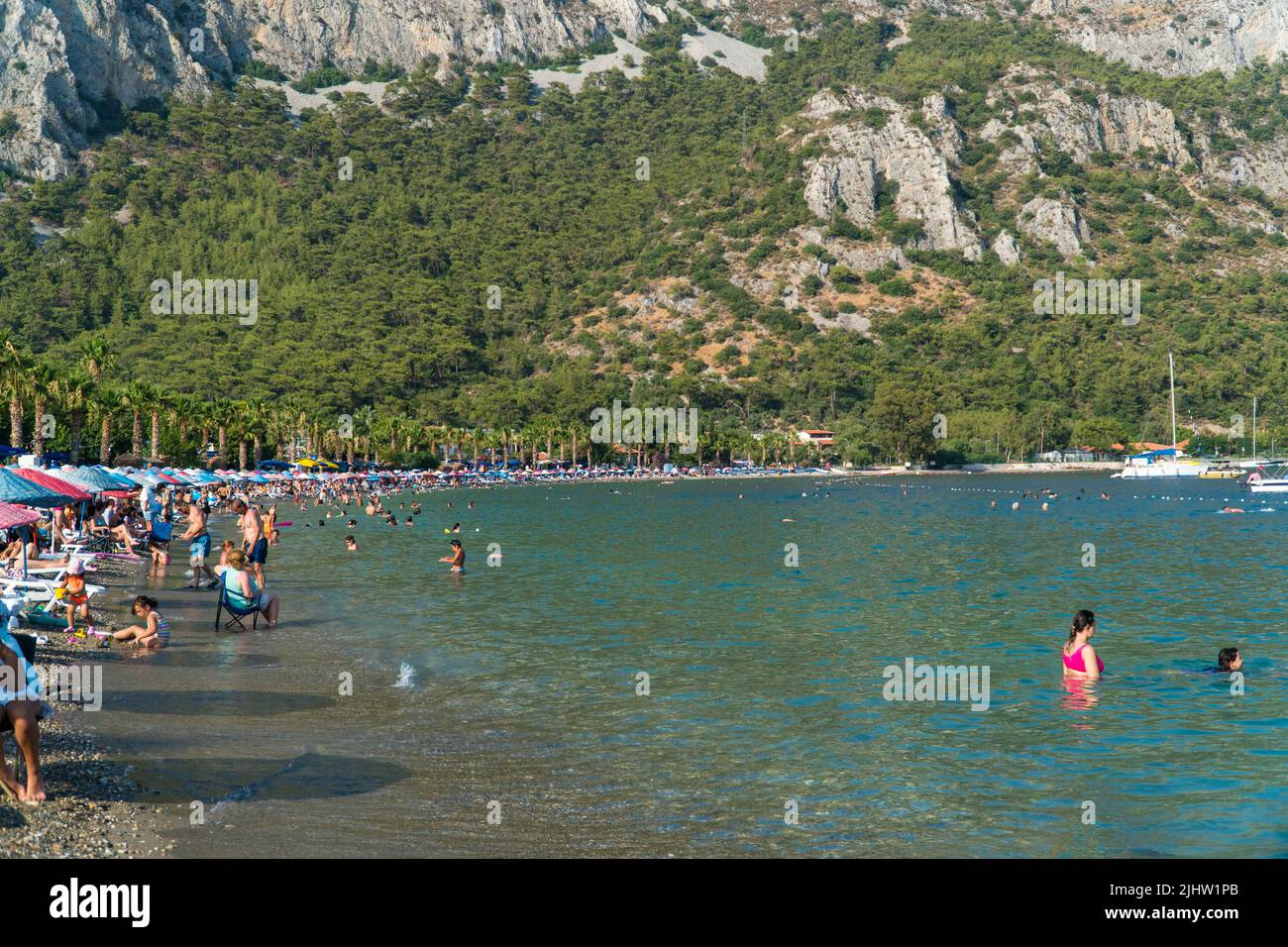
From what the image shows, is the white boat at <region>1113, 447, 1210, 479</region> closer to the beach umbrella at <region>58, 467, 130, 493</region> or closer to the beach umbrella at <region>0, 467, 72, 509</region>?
the beach umbrella at <region>58, 467, 130, 493</region>

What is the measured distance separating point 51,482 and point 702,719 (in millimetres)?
22168

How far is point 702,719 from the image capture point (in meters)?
17.7

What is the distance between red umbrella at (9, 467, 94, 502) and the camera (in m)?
30.6

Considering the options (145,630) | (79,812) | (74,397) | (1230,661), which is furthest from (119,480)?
(1230,661)

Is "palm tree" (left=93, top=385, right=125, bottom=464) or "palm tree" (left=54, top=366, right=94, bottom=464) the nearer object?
"palm tree" (left=54, top=366, right=94, bottom=464)

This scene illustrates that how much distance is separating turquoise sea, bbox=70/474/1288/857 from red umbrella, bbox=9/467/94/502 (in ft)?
10.2

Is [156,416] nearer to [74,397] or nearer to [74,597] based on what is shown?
[74,397]

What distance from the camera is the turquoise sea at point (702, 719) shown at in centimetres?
1220

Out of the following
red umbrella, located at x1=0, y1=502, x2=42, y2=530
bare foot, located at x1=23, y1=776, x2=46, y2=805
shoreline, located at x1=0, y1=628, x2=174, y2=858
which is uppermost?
red umbrella, located at x1=0, y1=502, x2=42, y2=530

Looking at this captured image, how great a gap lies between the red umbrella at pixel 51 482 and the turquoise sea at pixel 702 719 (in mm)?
3101

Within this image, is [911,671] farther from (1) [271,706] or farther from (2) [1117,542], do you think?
(2) [1117,542]

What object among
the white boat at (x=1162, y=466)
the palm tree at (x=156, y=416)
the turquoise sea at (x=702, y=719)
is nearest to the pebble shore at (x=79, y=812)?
the turquoise sea at (x=702, y=719)

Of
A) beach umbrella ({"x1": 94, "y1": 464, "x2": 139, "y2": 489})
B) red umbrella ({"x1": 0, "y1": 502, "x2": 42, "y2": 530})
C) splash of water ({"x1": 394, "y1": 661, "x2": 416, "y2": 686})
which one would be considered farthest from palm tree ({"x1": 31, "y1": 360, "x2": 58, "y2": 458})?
splash of water ({"x1": 394, "y1": 661, "x2": 416, "y2": 686})

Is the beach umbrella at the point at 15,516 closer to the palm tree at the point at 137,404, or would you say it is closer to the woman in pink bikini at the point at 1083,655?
the woman in pink bikini at the point at 1083,655
